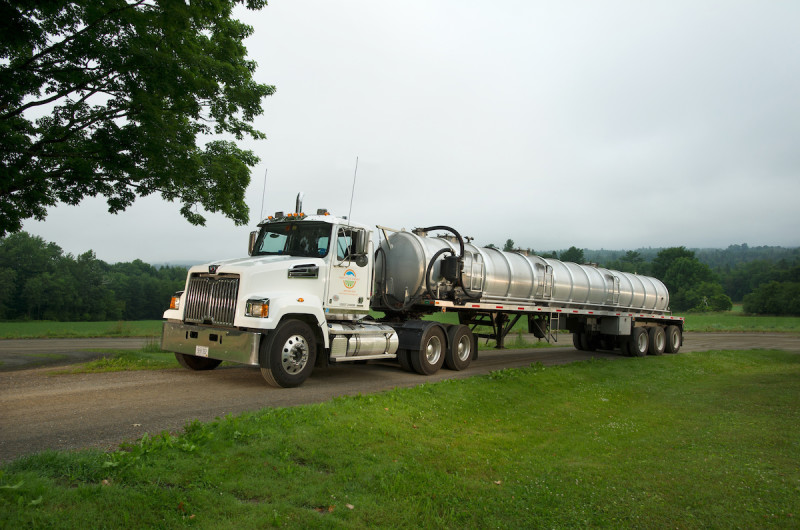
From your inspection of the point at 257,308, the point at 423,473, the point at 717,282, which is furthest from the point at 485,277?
the point at 717,282

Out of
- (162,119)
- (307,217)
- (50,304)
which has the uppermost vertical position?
(162,119)

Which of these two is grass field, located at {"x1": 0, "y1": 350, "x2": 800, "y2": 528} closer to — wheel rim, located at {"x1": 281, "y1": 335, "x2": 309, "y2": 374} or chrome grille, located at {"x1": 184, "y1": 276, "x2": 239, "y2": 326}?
wheel rim, located at {"x1": 281, "y1": 335, "x2": 309, "y2": 374}

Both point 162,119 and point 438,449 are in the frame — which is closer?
point 438,449

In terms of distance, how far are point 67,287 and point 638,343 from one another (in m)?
69.3

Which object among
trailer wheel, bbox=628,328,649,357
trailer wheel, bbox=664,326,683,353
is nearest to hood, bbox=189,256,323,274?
trailer wheel, bbox=628,328,649,357

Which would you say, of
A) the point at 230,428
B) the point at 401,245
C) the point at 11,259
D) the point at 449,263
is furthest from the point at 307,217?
the point at 11,259

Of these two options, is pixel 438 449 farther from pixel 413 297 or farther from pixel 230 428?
pixel 413 297

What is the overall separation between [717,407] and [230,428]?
8.95 metres

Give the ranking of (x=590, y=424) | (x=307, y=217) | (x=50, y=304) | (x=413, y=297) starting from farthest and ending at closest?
(x=50, y=304), (x=413, y=297), (x=307, y=217), (x=590, y=424)

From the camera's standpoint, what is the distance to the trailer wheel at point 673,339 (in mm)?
22609

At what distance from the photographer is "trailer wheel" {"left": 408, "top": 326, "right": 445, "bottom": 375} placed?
489 inches

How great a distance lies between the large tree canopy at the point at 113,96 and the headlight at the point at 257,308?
13.9ft

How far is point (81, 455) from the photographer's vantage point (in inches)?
181

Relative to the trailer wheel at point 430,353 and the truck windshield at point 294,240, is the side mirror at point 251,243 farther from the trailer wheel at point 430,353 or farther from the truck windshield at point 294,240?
the trailer wheel at point 430,353
